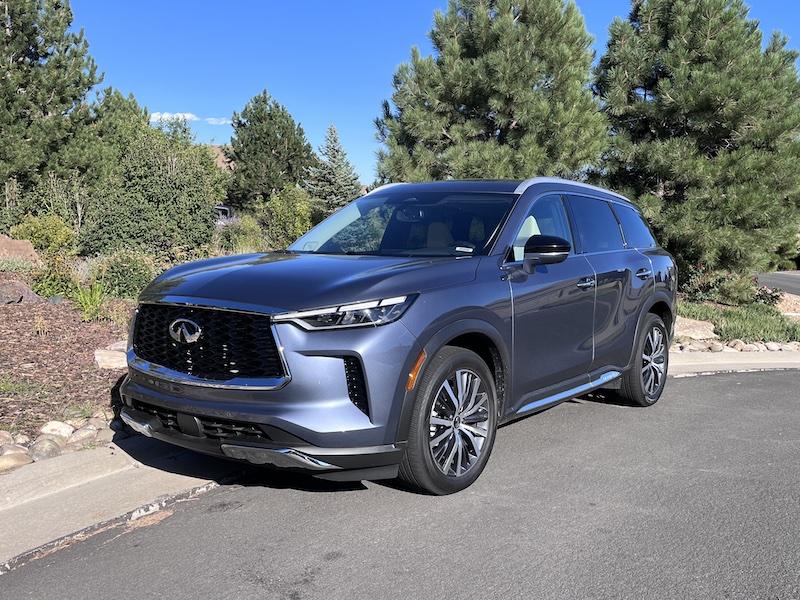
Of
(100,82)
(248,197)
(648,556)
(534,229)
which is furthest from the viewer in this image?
(248,197)

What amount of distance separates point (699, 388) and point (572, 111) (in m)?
7.53

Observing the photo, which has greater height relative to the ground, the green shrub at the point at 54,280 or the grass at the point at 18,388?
the green shrub at the point at 54,280

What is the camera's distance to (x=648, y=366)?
661cm

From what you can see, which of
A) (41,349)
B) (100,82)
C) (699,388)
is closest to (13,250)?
(41,349)

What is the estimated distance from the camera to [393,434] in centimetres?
376

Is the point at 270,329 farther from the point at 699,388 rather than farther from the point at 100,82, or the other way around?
the point at 100,82

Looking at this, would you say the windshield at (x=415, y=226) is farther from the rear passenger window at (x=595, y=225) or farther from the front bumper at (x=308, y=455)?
the front bumper at (x=308, y=455)

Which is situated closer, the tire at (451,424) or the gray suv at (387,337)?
the gray suv at (387,337)

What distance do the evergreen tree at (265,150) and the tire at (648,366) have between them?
3805cm

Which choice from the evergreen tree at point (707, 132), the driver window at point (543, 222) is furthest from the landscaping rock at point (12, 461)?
the evergreen tree at point (707, 132)

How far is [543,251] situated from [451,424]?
1310mm

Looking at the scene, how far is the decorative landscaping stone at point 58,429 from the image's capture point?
5070 millimetres

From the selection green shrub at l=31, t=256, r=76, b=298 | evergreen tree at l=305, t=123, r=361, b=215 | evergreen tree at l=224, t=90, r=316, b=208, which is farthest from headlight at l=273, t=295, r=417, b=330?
evergreen tree at l=224, t=90, r=316, b=208

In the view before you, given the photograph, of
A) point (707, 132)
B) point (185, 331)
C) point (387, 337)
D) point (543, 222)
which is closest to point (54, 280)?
point (185, 331)
